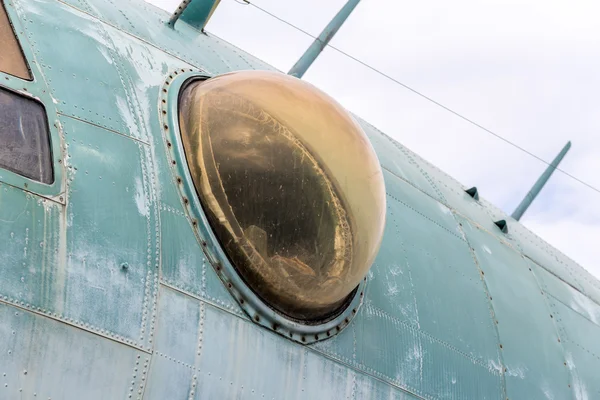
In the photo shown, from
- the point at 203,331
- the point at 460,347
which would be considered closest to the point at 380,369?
the point at 460,347

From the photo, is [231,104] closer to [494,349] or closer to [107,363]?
[107,363]

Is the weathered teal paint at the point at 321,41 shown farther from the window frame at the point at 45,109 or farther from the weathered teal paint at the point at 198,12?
the window frame at the point at 45,109

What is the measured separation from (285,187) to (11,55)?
1955mm

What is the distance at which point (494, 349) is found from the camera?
8.45m

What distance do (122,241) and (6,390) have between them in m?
1.21

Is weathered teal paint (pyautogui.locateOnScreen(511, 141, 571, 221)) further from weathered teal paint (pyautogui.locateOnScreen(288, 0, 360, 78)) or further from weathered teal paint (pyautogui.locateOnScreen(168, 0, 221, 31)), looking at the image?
weathered teal paint (pyautogui.locateOnScreen(168, 0, 221, 31))

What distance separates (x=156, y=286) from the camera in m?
5.48

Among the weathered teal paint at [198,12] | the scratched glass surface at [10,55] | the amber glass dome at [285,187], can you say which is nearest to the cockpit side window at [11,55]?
the scratched glass surface at [10,55]

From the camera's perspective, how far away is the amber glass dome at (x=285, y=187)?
6.16m

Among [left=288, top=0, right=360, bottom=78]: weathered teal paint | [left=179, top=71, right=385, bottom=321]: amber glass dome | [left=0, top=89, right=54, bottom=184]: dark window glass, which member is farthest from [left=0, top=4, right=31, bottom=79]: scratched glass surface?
[left=288, top=0, right=360, bottom=78]: weathered teal paint

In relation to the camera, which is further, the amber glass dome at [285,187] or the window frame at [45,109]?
the amber glass dome at [285,187]

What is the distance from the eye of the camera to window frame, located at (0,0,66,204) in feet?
16.7

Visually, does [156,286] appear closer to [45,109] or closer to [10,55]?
[45,109]

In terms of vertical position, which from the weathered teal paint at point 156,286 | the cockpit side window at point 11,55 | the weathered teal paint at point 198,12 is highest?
the weathered teal paint at point 198,12
